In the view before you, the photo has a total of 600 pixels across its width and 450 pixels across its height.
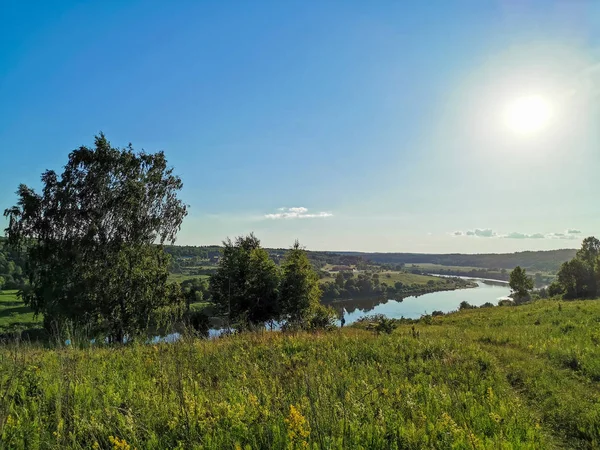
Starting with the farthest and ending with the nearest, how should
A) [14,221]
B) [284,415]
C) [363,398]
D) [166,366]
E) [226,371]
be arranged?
[14,221] < [226,371] < [166,366] < [363,398] < [284,415]

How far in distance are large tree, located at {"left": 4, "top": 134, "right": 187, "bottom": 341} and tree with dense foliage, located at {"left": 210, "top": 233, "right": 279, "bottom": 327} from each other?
565cm

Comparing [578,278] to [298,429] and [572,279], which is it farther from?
[298,429]

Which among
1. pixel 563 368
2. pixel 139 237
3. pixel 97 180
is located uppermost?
pixel 97 180

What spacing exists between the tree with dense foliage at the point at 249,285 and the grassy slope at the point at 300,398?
64.5 feet

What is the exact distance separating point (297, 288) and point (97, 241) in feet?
54.4

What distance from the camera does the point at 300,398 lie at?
534 centimetres

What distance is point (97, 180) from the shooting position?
73.8 feet

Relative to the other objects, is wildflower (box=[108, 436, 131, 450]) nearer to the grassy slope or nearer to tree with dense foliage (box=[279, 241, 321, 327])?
the grassy slope

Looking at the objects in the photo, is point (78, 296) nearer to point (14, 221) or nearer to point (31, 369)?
point (14, 221)

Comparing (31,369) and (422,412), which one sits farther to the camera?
(31,369)

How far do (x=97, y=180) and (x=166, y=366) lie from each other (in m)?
20.0

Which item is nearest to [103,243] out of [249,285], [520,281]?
[249,285]

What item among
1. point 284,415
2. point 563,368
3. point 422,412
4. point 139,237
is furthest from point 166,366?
point 139,237

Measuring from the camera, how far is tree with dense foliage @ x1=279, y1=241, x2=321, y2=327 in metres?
30.6
